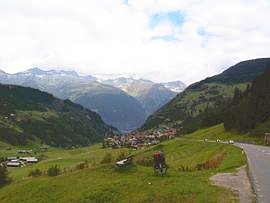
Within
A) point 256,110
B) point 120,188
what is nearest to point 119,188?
point 120,188

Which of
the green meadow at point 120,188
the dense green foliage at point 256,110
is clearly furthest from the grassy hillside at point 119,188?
the dense green foliage at point 256,110

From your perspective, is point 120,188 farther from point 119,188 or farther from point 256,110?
point 256,110

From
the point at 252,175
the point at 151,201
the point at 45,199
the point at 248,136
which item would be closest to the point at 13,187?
the point at 45,199

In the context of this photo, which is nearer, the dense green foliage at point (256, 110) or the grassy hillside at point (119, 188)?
the grassy hillside at point (119, 188)

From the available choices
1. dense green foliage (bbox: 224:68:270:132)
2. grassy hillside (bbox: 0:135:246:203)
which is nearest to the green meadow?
grassy hillside (bbox: 0:135:246:203)

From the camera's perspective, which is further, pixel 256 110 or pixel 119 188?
pixel 256 110

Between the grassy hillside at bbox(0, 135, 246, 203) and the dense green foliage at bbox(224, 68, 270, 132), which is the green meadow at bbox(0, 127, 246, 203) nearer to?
the grassy hillside at bbox(0, 135, 246, 203)

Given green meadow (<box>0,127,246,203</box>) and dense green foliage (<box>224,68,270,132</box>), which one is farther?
dense green foliage (<box>224,68,270,132</box>)

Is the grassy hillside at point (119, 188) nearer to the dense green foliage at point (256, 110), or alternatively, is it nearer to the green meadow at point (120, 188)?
the green meadow at point (120, 188)

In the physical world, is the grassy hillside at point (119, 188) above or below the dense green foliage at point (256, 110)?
below

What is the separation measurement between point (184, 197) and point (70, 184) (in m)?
13.2

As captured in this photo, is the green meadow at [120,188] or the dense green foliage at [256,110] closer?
the green meadow at [120,188]

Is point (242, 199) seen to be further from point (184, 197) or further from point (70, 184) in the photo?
point (70, 184)

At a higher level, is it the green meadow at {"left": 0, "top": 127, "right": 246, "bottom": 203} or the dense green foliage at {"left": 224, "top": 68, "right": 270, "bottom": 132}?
the dense green foliage at {"left": 224, "top": 68, "right": 270, "bottom": 132}
